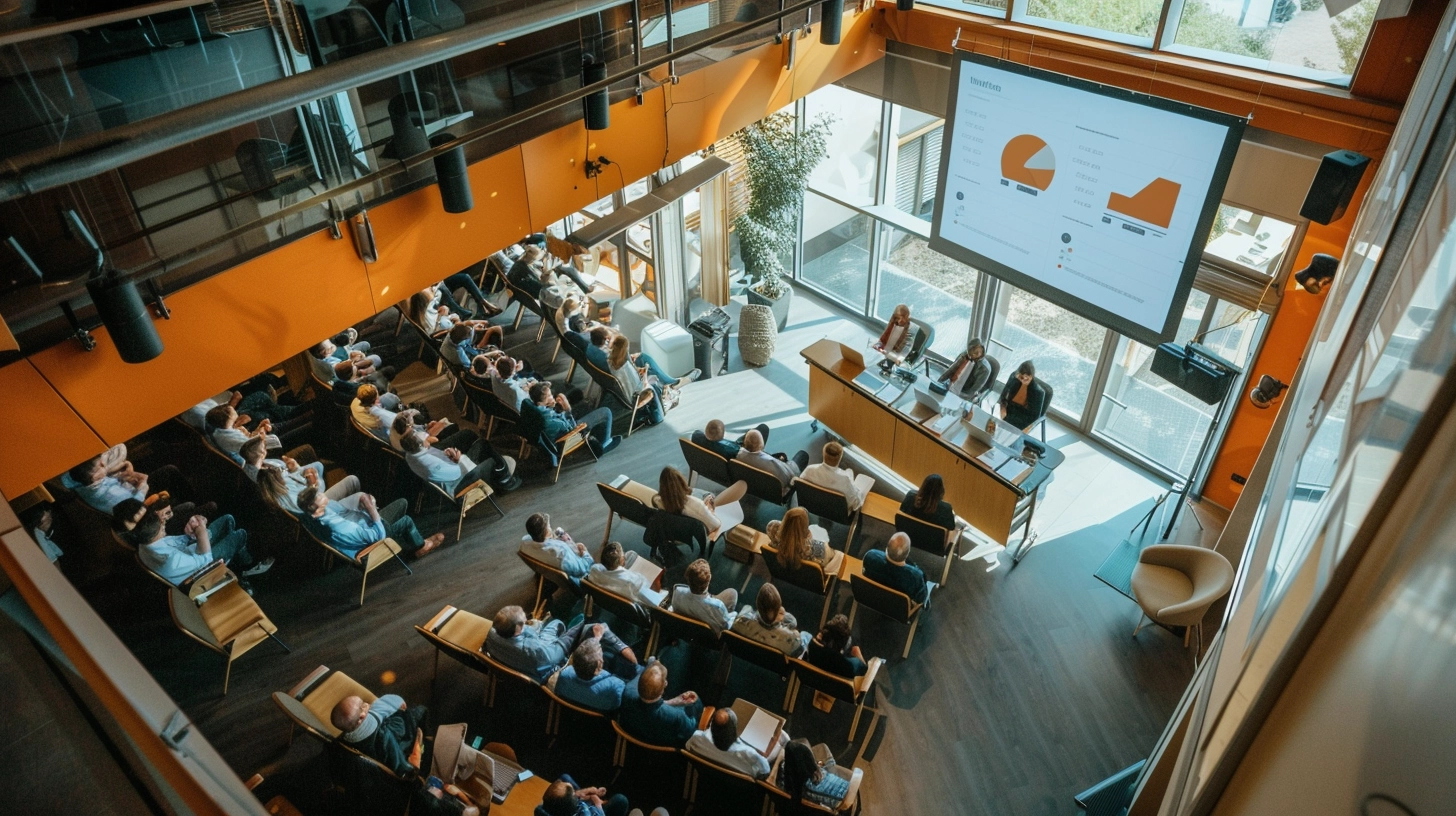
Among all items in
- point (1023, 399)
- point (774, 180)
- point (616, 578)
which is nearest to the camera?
point (616, 578)

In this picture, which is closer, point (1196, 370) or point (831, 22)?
point (1196, 370)

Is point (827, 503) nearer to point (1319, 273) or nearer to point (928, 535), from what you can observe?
point (928, 535)

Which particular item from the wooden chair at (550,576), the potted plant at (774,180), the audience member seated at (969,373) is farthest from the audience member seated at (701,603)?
the potted plant at (774,180)

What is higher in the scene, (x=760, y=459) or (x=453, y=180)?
(x=453, y=180)

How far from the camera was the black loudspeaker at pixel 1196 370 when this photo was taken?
6.08m

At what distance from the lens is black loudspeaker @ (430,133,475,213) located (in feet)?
14.5

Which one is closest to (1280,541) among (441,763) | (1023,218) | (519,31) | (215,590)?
(519,31)

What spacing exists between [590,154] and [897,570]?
154 inches

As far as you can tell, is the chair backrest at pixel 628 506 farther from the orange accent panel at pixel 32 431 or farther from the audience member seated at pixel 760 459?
the orange accent panel at pixel 32 431

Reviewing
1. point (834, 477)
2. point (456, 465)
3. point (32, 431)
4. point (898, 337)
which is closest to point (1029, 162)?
point (898, 337)

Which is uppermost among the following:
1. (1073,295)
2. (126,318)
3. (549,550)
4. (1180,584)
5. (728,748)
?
(126,318)

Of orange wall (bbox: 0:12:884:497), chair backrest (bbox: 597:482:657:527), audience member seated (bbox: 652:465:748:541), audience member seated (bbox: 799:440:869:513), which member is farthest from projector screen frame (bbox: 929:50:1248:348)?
chair backrest (bbox: 597:482:657:527)

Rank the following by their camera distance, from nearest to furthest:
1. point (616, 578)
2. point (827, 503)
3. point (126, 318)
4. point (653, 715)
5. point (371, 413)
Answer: point (126, 318) → point (653, 715) → point (616, 578) → point (827, 503) → point (371, 413)

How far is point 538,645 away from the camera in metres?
5.46
